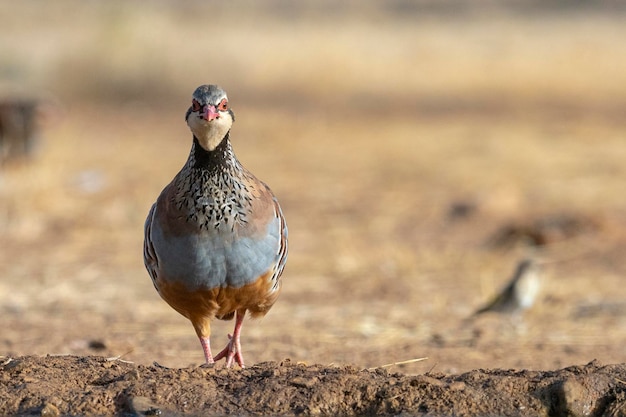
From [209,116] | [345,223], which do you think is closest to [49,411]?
[209,116]

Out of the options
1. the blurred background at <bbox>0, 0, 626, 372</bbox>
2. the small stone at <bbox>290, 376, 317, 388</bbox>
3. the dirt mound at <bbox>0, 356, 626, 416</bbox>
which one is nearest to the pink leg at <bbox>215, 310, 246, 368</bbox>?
the blurred background at <bbox>0, 0, 626, 372</bbox>

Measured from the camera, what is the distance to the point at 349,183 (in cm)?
1441

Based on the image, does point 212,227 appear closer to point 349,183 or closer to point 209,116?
point 209,116

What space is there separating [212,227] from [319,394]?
954 mm

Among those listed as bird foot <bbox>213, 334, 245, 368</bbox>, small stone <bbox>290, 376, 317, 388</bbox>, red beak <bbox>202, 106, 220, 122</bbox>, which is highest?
red beak <bbox>202, 106, 220, 122</bbox>

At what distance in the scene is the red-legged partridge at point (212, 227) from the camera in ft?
15.5

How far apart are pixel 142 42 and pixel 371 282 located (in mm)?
15610

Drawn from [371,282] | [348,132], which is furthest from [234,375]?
[348,132]

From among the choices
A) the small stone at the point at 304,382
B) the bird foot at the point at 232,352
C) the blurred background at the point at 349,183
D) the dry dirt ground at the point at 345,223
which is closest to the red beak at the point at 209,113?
the dry dirt ground at the point at 345,223

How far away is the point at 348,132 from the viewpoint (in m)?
19.2

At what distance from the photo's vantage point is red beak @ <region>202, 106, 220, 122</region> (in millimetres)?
4574

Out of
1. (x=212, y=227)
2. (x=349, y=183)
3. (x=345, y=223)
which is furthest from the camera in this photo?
(x=349, y=183)

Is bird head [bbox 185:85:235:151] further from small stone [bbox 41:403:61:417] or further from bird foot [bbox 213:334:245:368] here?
A: small stone [bbox 41:403:61:417]

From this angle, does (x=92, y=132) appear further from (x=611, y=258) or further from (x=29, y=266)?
(x=611, y=258)
